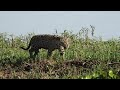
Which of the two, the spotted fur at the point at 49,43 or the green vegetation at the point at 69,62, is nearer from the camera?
the green vegetation at the point at 69,62

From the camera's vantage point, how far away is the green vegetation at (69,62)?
18.4ft

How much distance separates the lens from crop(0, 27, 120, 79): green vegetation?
5.62 metres

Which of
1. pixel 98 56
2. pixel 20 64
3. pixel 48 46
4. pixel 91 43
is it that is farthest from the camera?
pixel 91 43

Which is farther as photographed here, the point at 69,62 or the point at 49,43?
the point at 49,43

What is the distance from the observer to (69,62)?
22.3ft

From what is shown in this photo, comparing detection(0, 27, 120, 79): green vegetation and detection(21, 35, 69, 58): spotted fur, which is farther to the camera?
detection(21, 35, 69, 58): spotted fur

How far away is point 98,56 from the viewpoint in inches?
292
